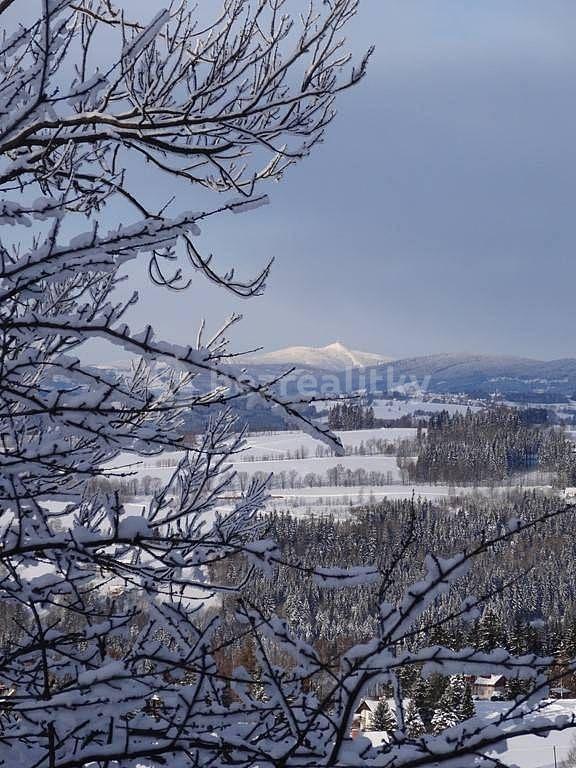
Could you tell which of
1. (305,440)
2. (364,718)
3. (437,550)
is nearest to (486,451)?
(305,440)

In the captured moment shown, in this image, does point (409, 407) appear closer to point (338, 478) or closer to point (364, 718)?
point (338, 478)

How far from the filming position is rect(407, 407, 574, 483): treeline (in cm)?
9938

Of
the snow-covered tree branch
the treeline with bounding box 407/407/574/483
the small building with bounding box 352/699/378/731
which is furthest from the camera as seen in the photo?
the treeline with bounding box 407/407/574/483

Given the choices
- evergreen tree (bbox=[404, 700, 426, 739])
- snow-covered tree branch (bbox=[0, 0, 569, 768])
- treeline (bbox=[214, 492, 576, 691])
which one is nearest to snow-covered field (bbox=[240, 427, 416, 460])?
treeline (bbox=[214, 492, 576, 691])

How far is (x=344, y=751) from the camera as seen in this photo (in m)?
1.46

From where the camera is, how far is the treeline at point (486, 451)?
99375mm

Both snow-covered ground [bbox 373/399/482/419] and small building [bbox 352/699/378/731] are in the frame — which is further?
snow-covered ground [bbox 373/399/482/419]

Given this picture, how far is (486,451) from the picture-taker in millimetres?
100688

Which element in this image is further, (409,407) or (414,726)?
(409,407)

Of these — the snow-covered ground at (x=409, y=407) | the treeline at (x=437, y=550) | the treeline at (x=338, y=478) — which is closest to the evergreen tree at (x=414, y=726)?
the treeline at (x=437, y=550)

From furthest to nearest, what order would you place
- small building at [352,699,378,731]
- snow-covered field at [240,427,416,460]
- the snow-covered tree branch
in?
snow-covered field at [240,427,416,460], small building at [352,699,378,731], the snow-covered tree branch

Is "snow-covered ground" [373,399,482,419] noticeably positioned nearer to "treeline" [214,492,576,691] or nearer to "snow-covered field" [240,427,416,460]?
"snow-covered field" [240,427,416,460]

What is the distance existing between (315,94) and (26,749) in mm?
2419

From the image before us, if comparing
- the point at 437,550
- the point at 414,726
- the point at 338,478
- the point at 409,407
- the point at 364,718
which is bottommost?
the point at 338,478
